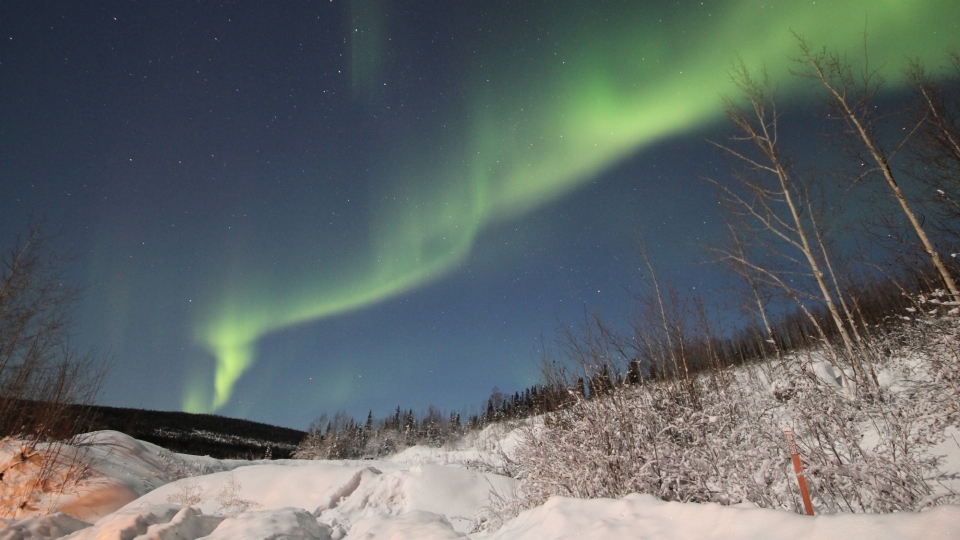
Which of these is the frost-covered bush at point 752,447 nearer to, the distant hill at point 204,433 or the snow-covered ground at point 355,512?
the snow-covered ground at point 355,512

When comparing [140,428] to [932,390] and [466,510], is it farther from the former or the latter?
[932,390]

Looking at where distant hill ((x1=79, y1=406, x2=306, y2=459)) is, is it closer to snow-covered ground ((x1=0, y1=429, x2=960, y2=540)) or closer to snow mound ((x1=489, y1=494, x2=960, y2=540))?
snow-covered ground ((x1=0, y1=429, x2=960, y2=540))

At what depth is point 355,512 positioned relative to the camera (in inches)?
388

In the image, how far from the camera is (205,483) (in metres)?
11.8

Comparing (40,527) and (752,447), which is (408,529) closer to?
(752,447)

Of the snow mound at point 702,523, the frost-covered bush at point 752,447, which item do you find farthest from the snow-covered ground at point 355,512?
the frost-covered bush at point 752,447

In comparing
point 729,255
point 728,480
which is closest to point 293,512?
point 728,480

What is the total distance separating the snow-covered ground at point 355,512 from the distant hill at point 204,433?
54.2m

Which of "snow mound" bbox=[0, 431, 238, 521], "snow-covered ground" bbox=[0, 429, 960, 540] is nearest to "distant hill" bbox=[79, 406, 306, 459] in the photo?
"snow mound" bbox=[0, 431, 238, 521]

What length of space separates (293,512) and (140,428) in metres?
83.4

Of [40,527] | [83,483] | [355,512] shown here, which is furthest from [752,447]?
[83,483]

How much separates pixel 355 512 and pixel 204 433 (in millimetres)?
86752

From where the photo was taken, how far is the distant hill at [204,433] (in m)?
64.0

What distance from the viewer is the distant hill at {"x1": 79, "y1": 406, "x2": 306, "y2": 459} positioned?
6397 centimetres
